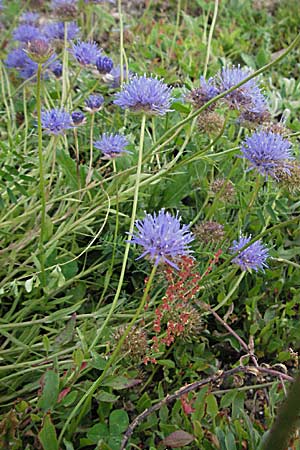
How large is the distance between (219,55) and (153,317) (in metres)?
1.28

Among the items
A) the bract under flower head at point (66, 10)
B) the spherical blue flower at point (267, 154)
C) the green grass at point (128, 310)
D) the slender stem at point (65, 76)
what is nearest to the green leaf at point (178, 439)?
the green grass at point (128, 310)

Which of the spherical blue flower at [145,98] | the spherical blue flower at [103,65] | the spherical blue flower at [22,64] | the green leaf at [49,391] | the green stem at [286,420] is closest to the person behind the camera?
the green stem at [286,420]

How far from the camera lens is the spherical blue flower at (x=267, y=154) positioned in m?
1.07

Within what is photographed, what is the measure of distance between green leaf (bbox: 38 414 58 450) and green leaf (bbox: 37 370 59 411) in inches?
1.9

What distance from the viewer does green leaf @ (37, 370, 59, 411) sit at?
0.95 m

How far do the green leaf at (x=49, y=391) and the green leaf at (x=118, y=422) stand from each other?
0.34 feet

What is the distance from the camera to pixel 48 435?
918 millimetres

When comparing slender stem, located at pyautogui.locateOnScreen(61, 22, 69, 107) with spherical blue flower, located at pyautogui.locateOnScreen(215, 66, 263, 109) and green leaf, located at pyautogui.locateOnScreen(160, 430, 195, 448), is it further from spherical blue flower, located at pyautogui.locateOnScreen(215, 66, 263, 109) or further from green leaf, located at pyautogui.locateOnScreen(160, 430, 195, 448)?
green leaf, located at pyautogui.locateOnScreen(160, 430, 195, 448)

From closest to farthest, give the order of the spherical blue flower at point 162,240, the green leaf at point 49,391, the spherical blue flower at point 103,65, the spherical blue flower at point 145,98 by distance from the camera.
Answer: the spherical blue flower at point 162,240 → the green leaf at point 49,391 → the spherical blue flower at point 145,98 → the spherical blue flower at point 103,65

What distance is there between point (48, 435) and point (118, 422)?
5.4 inches

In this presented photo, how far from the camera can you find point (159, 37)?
2.15 meters

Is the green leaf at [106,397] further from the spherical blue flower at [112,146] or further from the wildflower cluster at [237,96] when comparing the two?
the wildflower cluster at [237,96]

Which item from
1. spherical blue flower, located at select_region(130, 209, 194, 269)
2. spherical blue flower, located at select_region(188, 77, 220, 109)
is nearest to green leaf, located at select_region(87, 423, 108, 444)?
spherical blue flower, located at select_region(130, 209, 194, 269)

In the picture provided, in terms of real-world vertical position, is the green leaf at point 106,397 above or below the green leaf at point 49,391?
below
